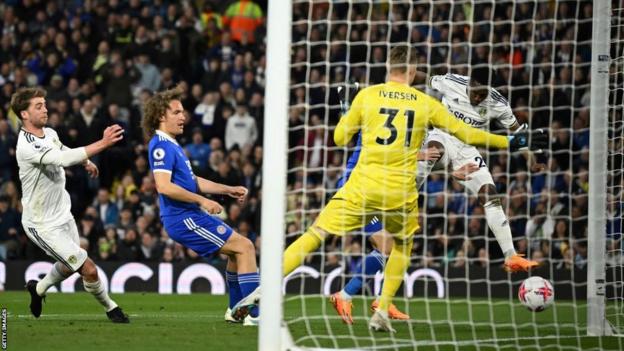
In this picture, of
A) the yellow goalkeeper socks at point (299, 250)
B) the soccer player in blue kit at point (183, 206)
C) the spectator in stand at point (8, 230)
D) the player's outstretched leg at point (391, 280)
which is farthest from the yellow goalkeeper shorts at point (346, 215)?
the spectator in stand at point (8, 230)

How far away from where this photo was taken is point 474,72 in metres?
15.6

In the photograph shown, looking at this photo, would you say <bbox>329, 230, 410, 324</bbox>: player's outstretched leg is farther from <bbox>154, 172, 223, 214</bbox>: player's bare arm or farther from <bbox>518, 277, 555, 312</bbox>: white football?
<bbox>154, 172, 223, 214</bbox>: player's bare arm

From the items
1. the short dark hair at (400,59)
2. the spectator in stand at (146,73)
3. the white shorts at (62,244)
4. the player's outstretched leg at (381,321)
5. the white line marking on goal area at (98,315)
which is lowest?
the white line marking on goal area at (98,315)

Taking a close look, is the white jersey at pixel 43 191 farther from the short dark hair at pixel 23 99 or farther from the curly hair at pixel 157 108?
the curly hair at pixel 157 108

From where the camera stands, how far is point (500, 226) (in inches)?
431

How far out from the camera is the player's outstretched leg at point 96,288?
996cm

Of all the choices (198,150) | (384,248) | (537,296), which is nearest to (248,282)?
(384,248)

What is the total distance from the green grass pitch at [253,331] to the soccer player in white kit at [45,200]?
327 millimetres

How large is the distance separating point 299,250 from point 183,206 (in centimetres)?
154

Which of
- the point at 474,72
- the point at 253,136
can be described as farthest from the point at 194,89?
the point at 474,72

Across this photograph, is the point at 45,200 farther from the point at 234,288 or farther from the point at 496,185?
the point at 496,185

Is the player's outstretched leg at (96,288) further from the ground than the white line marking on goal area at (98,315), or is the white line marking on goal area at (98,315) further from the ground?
the player's outstretched leg at (96,288)

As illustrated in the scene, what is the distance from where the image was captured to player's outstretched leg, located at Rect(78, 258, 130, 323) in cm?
996

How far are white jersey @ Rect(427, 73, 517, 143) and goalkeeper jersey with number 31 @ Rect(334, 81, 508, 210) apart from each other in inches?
97.9
